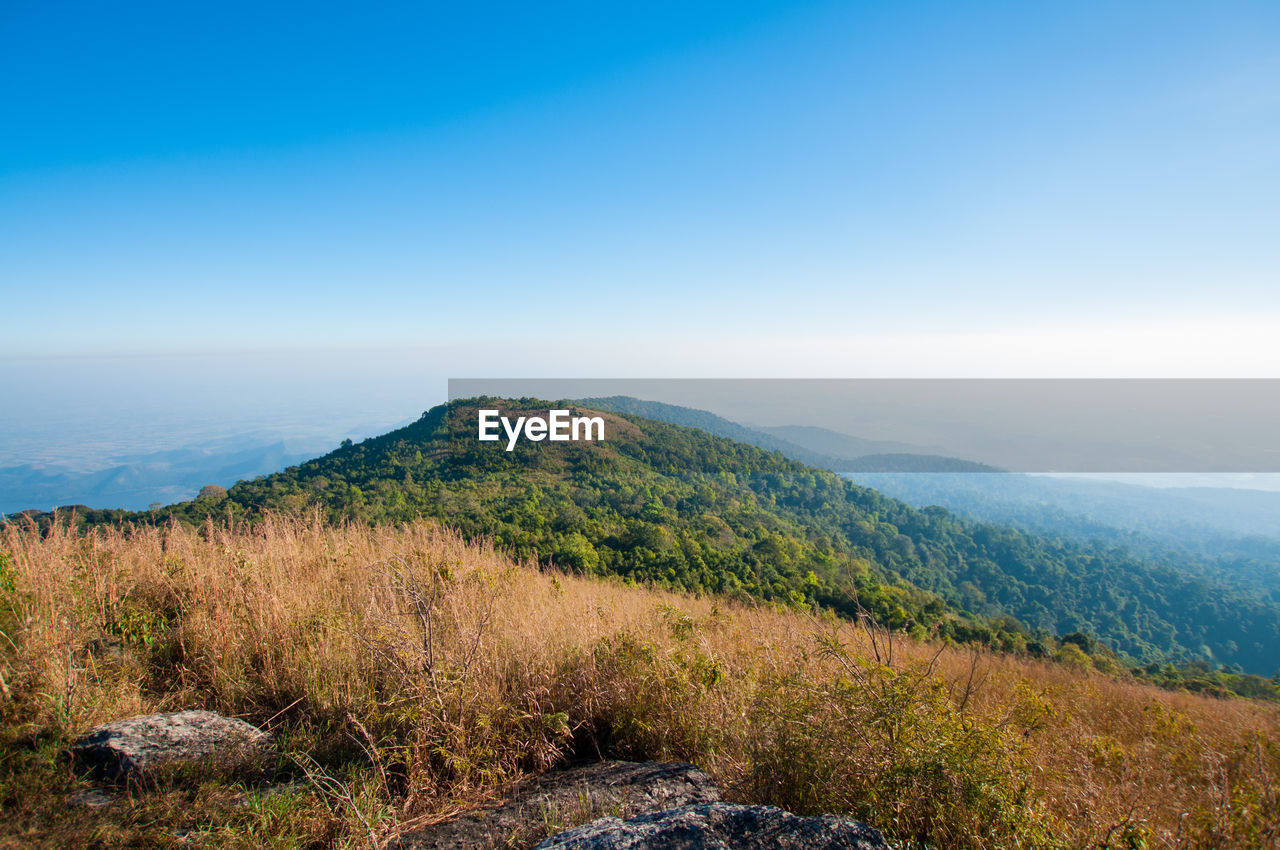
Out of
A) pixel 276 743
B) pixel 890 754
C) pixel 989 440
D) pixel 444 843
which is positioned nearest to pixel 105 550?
pixel 276 743

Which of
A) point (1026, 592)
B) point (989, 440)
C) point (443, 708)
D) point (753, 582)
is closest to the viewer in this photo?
point (443, 708)

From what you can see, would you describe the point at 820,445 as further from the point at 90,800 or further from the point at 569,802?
the point at 90,800

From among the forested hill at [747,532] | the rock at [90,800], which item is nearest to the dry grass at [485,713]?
the rock at [90,800]

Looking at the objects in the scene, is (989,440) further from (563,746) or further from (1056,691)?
(563,746)

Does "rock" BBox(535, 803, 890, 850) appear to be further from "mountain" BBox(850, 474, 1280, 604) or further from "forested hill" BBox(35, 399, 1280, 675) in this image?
"mountain" BBox(850, 474, 1280, 604)

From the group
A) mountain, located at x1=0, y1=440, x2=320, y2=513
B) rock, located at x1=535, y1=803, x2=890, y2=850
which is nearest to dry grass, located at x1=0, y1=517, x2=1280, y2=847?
rock, located at x1=535, y1=803, x2=890, y2=850

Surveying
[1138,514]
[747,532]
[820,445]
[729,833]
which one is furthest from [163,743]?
[1138,514]
